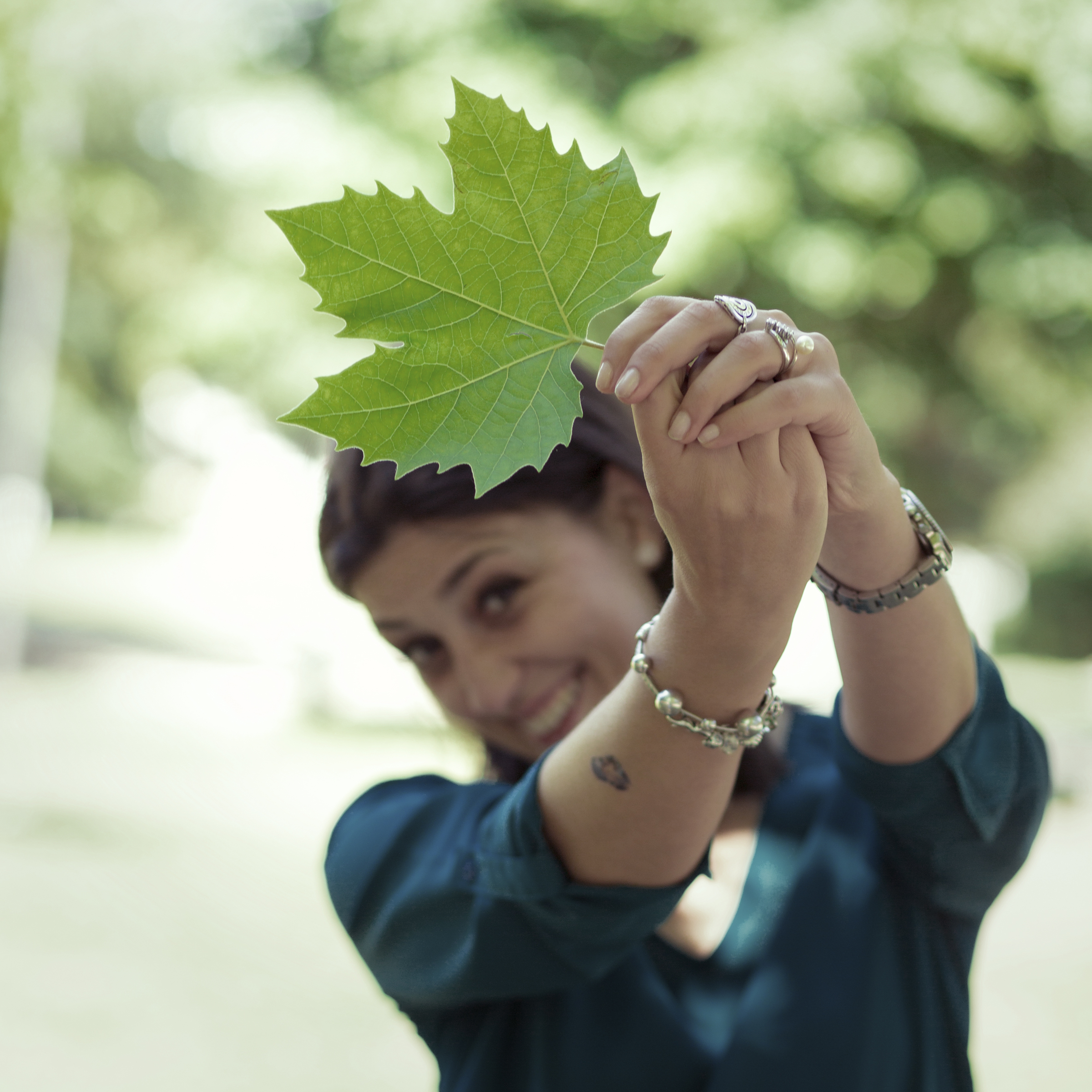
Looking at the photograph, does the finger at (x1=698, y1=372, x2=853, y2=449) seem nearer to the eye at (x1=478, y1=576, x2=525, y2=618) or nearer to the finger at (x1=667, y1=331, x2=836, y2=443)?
the finger at (x1=667, y1=331, x2=836, y2=443)

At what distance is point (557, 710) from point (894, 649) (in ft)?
2.34

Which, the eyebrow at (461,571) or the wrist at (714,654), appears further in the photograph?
the eyebrow at (461,571)

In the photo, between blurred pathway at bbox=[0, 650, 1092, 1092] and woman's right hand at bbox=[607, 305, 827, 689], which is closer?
woman's right hand at bbox=[607, 305, 827, 689]

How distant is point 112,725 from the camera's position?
1040 centimetres

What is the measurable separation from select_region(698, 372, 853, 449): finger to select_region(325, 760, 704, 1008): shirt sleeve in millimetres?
554

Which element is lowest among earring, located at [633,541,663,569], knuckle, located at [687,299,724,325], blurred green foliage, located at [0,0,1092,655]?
blurred green foliage, located at [0,0,1092,655]

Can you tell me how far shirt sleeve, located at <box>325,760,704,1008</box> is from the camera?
131cm

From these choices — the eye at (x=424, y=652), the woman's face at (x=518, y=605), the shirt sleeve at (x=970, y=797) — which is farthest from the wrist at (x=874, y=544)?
the eye at (x=424, y=652)

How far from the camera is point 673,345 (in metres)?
0.91

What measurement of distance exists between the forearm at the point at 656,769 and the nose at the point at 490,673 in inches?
21.5

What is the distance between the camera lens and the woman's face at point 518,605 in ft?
5.97

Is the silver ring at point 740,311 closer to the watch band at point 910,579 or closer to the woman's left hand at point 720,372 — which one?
the woman's left hand at point 720,372

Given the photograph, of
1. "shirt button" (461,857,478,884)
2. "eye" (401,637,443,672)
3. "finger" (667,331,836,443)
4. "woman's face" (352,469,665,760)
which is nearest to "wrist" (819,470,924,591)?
"finger" (667,331,836,443)

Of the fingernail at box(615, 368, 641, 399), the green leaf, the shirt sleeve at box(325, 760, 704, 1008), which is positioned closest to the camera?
the fingernail at box(615, 368, 641, 399)
